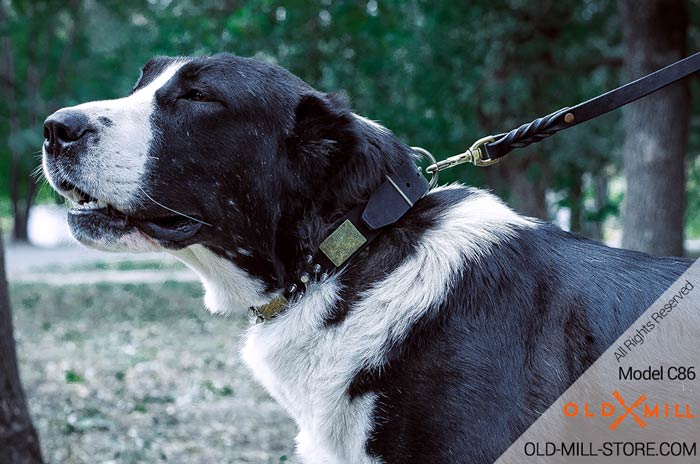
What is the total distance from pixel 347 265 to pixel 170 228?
639 millimetres

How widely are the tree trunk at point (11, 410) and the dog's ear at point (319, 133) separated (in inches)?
75.5

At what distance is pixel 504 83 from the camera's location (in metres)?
10.7

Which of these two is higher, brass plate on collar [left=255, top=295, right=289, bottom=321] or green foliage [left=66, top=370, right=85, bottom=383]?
brass plate on collar [left=255, top=295, right=289, bottom=321]

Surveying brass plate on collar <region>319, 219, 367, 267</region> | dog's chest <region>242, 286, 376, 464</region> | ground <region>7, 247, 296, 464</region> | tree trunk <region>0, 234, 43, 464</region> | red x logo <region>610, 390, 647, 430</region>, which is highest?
brass plate on collar <region>319, 219, 367, 267</region>

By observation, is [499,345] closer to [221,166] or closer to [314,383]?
[314,383]

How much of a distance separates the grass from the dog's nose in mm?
913

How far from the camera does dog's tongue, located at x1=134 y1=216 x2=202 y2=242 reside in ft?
8.86

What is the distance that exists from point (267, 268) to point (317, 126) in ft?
1.68

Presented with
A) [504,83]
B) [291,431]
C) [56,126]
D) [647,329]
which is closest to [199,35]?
[504,83]

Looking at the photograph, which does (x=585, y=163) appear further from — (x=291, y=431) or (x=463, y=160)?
(x=463, y=160)

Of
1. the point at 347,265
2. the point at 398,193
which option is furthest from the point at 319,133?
the point at 347,265

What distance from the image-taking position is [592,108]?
2.79m

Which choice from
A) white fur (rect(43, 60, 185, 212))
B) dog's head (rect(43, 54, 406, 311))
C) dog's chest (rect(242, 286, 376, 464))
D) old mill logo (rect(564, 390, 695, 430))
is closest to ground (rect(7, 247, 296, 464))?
dog's chest (rect(242, 286, 376, 464))

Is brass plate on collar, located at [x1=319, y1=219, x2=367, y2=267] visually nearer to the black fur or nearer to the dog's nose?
the black fur
